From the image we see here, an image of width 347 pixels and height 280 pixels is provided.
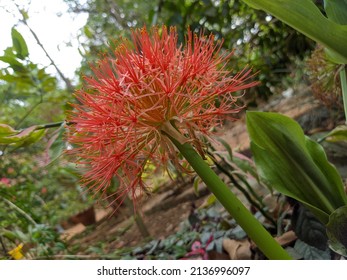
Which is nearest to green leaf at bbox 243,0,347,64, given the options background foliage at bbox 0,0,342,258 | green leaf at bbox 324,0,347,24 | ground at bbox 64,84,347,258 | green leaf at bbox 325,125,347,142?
green leaf at bbox 324,0,347,24

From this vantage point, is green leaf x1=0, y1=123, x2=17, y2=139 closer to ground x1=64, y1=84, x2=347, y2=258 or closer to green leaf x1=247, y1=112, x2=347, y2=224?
green leaf x1=247, y1=112, x2=347, y2=224

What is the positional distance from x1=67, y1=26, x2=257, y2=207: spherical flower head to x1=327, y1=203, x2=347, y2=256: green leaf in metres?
0.17

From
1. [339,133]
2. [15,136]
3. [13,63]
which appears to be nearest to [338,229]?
[339,133]

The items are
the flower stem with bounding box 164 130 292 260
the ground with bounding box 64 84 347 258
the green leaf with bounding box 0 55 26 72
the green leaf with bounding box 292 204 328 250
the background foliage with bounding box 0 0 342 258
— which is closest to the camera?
the flower stem with bounding box 164 130 292 260

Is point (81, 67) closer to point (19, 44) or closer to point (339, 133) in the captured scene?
point (19, 44)

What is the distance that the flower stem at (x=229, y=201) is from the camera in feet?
1.23

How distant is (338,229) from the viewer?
0.43m

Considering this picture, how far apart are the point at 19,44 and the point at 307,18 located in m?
0.58

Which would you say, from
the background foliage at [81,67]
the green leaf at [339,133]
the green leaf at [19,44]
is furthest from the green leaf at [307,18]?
the green leaf at [19,44]

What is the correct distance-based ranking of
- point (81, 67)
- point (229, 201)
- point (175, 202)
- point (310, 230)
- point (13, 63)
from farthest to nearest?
point (175, 202) < point (81, 67) < point (13, 63) < point (310, 230) < point (229, 201)

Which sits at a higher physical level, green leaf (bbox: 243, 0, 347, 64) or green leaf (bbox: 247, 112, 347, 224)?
green leaf (bbox: 243, 0, 347, 64)

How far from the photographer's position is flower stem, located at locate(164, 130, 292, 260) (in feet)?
1.23

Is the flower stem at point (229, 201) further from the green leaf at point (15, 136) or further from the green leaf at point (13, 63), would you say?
the green leaf at point (13, 63)
